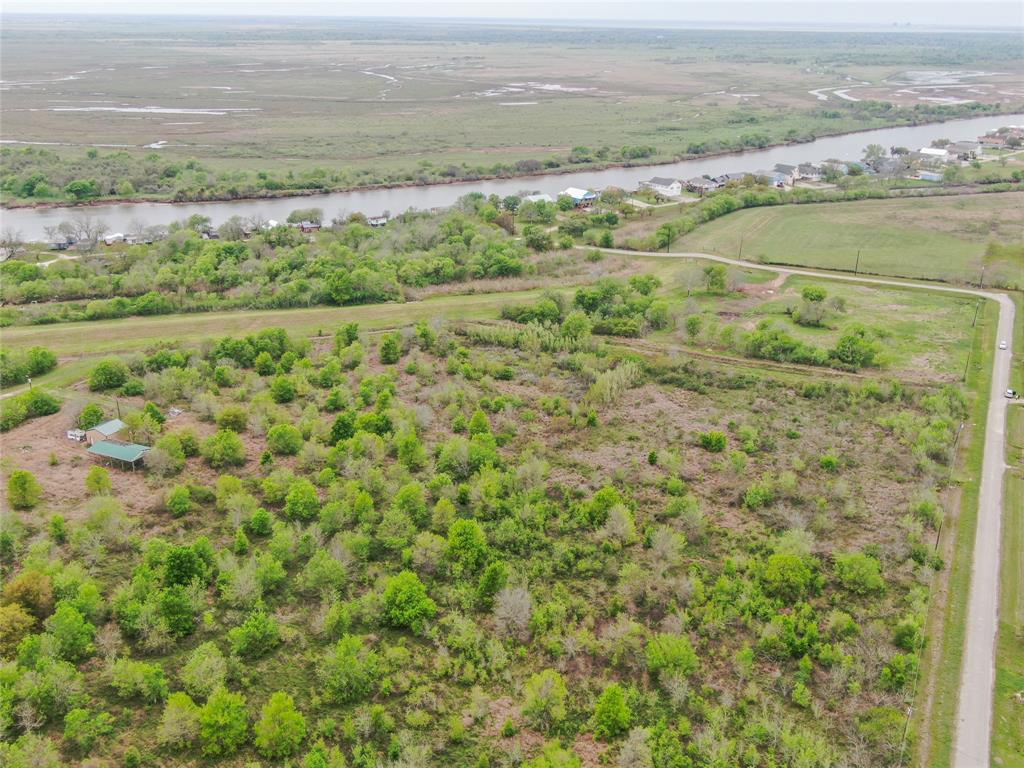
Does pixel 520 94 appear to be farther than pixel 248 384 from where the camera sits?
Yes

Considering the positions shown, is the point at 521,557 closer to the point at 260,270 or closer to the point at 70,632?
the point at 70,632

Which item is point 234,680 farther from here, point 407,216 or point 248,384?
point 407,216

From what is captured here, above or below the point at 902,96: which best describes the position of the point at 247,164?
below

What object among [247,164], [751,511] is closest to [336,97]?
[247,164]

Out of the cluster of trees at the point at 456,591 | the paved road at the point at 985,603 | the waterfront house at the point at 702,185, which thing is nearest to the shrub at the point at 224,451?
the cluster of trees at the point at 456,591

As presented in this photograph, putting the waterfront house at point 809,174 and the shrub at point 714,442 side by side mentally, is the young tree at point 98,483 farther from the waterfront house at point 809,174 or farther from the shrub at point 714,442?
the waterfront house at point 809,174

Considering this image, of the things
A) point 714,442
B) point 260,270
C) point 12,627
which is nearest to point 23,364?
point 260,270

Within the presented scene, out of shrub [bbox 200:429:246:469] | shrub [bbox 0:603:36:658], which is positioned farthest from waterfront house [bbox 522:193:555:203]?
shrub [bbox 0:603:36:658]
